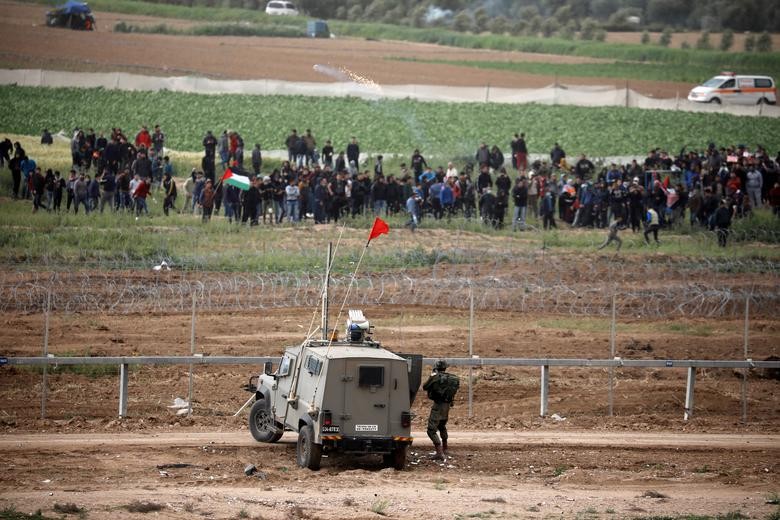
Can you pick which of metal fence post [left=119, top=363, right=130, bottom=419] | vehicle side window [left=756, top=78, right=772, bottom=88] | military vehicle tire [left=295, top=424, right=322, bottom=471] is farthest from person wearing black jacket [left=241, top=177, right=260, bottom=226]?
vehicle side window [left=756, top=78, right=772, bottom=88]

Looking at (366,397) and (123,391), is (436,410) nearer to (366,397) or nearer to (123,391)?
(366,397)

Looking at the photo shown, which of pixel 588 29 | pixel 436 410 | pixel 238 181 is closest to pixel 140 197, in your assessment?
pixel 238 181

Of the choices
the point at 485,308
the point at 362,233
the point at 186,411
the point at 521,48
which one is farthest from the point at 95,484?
the point at 521,48

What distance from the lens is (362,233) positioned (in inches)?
1531

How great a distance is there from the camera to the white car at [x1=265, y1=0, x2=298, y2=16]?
88.4 metres

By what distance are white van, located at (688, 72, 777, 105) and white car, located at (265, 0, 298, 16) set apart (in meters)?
31.2

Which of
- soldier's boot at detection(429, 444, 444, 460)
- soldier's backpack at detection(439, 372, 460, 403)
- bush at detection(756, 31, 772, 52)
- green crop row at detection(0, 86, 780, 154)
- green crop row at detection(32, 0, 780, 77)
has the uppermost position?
bush at detection(756, 31, 772, 52)

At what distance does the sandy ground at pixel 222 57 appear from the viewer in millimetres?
63312

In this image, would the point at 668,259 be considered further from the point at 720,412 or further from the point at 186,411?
the point at 186,411

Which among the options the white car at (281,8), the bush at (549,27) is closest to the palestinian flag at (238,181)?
the white car at (281,8)

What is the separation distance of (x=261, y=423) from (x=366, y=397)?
2.92m

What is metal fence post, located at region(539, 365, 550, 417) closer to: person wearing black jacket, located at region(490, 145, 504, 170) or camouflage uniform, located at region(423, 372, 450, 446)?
camouflage uniform, located at region(423, 372, 450, 446)

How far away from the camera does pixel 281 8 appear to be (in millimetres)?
89312

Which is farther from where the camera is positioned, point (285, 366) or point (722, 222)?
point (722, 222)
